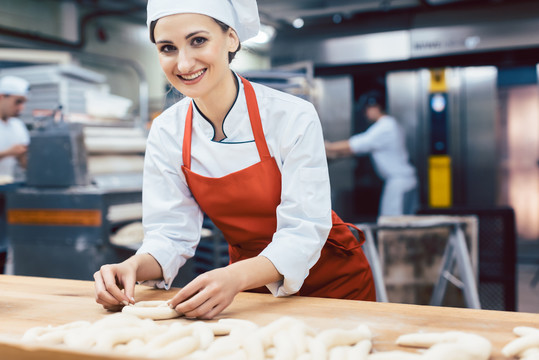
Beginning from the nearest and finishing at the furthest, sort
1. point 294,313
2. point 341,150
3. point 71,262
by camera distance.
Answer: point 294,313 → point 71,262 → point 341,150

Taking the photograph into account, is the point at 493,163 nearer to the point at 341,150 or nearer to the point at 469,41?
the point at 469,41

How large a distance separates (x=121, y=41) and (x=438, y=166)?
425cm

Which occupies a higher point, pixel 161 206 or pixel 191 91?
pixel 191 91

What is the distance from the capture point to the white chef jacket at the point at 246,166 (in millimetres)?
1115

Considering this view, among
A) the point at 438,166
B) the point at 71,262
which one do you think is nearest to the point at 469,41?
the point at 438,166

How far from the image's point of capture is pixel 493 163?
16.8 feet

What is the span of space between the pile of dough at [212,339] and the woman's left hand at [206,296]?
4 centimetres

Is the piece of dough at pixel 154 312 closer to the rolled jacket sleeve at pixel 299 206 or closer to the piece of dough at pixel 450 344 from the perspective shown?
the rolled jacket sleeve at pixel 299 206

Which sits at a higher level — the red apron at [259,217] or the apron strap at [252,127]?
the apron strap at [252,127]

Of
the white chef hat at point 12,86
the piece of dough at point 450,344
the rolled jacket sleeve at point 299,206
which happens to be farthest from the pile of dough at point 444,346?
the white chef hat at point 12,86

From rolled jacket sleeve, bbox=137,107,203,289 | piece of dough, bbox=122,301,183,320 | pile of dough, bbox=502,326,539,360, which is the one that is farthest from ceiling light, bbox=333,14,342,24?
pile of dough, bbox=502,326,539,360

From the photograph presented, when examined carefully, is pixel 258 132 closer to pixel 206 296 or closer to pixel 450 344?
pixel 206 296

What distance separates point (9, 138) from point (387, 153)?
296cm

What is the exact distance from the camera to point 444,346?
76 cm
